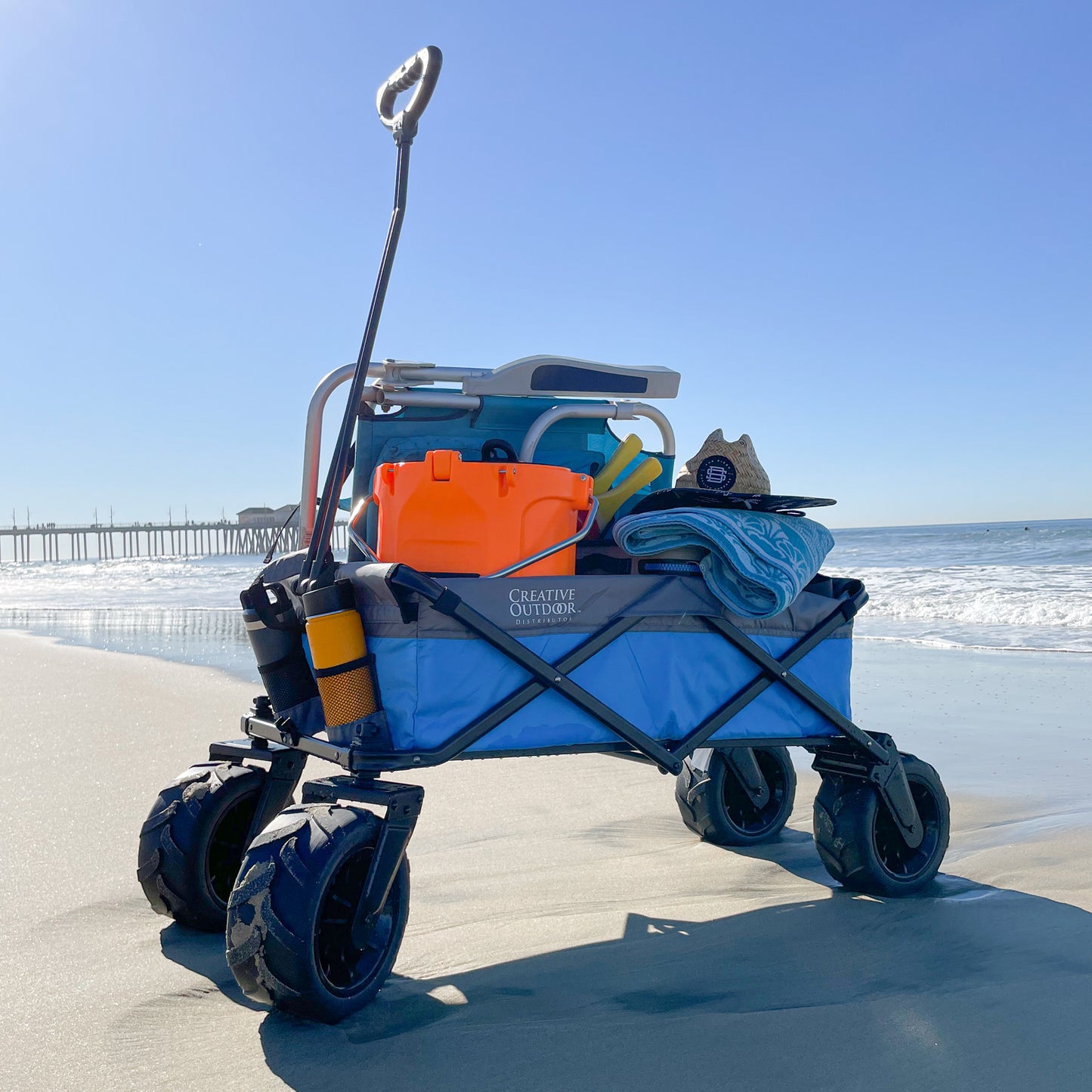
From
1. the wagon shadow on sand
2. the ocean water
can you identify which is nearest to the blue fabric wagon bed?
the wagon shadow on sand

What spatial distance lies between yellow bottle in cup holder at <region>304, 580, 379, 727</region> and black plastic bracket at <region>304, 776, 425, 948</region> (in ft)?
0.52

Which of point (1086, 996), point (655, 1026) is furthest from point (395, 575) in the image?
point (1086, 996)

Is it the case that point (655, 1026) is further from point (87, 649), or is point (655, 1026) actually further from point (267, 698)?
point (87, 649)

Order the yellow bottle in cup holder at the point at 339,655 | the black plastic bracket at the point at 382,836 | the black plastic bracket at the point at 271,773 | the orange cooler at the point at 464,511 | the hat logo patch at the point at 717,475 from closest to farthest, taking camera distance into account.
Answer: the black plastic bracket at the point at 382,836 → the yellow bottle in cup holder at the point at 339,655 → the orange cooler at the point at 464,511 → the black plastic bracket at the point at 271,773 → the hat logo patch at the point at 717,475

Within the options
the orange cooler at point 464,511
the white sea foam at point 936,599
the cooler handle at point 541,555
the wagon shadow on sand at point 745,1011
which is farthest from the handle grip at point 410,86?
the white sea foam at point 936,599

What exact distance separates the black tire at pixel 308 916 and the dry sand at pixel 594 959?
10 centimetres

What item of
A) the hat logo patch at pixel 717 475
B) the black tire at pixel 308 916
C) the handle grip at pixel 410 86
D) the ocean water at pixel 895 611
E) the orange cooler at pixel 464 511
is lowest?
the ocean water at pixel 895 611

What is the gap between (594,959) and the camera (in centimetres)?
237

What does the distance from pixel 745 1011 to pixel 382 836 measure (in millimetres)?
849

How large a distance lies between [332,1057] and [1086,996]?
5.25ft

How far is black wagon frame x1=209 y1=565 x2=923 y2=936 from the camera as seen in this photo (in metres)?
1.99

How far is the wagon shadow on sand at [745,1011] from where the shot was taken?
1804 mm

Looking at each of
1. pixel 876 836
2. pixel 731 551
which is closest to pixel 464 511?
pixel 731 551

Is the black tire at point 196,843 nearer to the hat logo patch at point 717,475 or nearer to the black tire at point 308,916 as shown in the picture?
the black tire at point 308,916
